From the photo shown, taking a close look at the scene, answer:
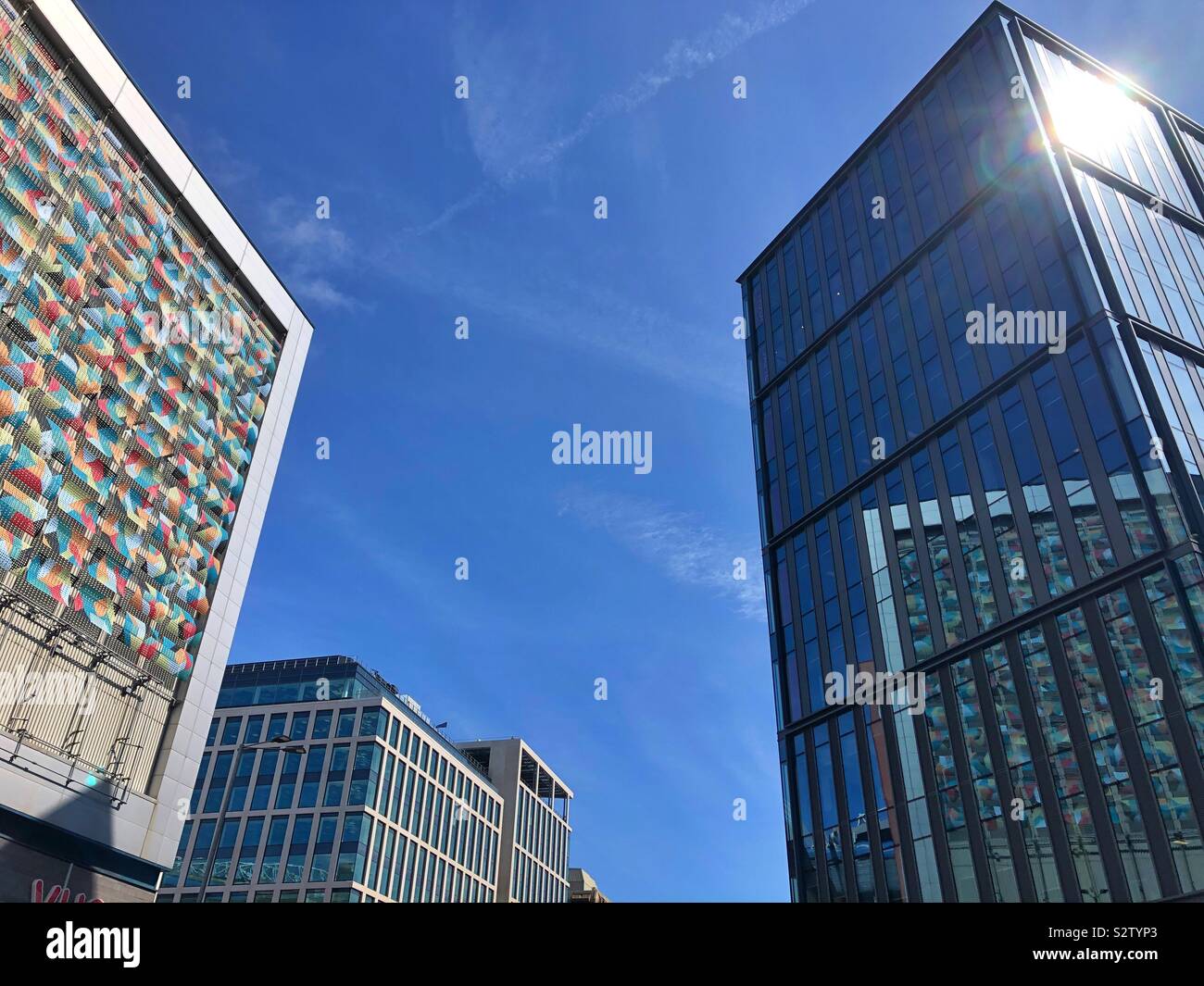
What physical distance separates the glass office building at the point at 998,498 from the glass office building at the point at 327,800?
142 ft

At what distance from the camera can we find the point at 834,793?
43344 millimetres

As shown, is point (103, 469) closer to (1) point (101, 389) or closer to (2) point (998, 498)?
(1) point (101, 389)

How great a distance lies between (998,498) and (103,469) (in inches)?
1371

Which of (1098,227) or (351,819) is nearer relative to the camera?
(1098,227)

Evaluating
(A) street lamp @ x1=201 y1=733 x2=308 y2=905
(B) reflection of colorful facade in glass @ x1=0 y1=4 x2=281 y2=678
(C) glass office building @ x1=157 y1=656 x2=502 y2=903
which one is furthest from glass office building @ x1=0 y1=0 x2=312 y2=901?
(C) glass office building @ x1=157 y1=656 x2=502 y2=903

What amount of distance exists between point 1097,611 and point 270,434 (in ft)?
118

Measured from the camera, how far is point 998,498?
126ft

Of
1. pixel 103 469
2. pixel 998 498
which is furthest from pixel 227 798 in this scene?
pixel 998 498

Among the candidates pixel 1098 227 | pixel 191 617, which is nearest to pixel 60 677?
pixel 191 617

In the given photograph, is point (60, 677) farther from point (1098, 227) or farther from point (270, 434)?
point (1098, 227)

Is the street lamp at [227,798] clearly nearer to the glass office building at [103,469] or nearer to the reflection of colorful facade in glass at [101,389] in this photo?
the glass office building at [103,469]

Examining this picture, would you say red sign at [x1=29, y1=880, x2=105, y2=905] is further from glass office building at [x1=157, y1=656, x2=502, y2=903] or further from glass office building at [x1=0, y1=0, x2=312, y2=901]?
glass office building at [x1=157, y1=656, x2=502, y2=903]
